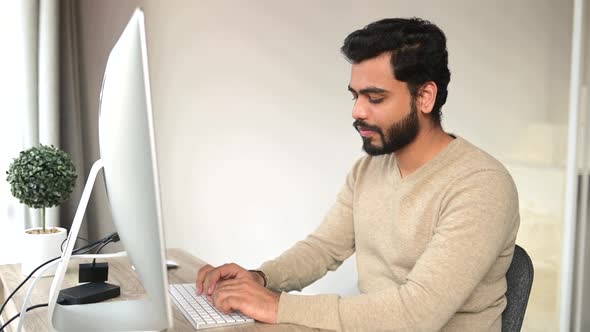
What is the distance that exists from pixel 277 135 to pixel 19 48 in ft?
3.54

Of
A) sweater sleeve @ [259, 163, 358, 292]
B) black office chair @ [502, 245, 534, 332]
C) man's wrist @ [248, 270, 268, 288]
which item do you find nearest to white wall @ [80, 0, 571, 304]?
sweater sleeve @ [259, 163, 358, 292]

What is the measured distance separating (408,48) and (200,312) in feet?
2.32

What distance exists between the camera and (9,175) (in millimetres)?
1463

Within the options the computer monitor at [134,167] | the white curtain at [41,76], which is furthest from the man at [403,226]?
the white curtain at [41,76]

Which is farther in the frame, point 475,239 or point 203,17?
point 203,17

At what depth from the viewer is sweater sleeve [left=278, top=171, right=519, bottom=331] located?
109 cm

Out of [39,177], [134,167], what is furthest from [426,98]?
[39,177]

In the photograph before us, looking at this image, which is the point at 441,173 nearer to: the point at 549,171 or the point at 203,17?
the point at 549,171

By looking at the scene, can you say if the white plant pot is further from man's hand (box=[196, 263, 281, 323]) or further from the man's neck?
the man's neck

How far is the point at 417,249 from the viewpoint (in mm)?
1279

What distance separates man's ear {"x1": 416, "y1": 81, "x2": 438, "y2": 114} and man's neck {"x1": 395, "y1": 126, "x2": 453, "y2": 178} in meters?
0.05

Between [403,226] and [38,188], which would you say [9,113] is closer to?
[38,188]

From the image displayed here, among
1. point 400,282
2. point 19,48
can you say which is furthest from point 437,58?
point 19,48

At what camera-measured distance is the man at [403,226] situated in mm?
1104
